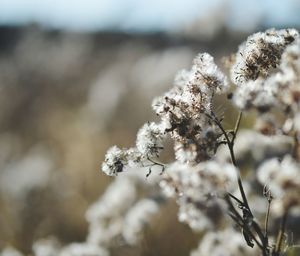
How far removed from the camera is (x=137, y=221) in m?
6.55

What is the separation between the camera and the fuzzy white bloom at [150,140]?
3.45 meters

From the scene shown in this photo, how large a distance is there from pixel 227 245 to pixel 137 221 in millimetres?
1561

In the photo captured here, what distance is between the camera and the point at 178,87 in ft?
12.4

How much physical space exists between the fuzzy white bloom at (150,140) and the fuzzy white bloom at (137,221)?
305 centimetres

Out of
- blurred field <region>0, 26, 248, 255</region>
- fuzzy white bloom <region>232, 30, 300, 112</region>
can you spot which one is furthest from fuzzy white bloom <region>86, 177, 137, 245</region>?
fuzzy white bloom <region>232, 30, 300, 112</region>

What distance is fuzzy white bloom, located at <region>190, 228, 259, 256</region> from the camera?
197 inches

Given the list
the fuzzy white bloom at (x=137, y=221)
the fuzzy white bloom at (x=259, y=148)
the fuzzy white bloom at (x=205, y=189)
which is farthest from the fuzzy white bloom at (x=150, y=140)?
the fuzzy white bloom at (x=259, y=148)

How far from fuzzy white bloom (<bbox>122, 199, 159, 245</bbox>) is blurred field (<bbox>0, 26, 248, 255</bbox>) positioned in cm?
14

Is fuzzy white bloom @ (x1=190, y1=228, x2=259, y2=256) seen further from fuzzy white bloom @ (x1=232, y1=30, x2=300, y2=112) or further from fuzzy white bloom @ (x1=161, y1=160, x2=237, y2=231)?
fuzzy white bloom @ (x1=161, y1=160, x2=237, y2=231)

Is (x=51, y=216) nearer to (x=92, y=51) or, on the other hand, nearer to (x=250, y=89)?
(x=250, y=89)

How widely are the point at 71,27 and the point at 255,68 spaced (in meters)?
51.2

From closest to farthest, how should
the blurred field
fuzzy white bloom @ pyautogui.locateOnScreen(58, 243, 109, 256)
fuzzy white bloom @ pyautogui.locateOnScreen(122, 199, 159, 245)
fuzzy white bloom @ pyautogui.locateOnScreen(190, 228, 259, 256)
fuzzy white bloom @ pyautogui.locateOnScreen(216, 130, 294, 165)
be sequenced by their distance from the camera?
fuzzy white bloom @ pyautogui.locateOnScreen(190, 228, 259, 256) < fuzzy white bloom @ pyautogui.locateOnScreen(58, 243, 109, 256) < fuzzy white bloom @ pyautogui.locateOnScreen(122, 199, 159, 245) < fuzzy white bloom @ pyautogui.locateOnScreen(216, 130, 294, 165) < the blurred field

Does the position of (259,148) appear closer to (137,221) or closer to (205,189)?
(137,221)

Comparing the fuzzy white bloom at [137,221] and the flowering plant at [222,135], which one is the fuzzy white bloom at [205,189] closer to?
the flowering plant at [222,135]
